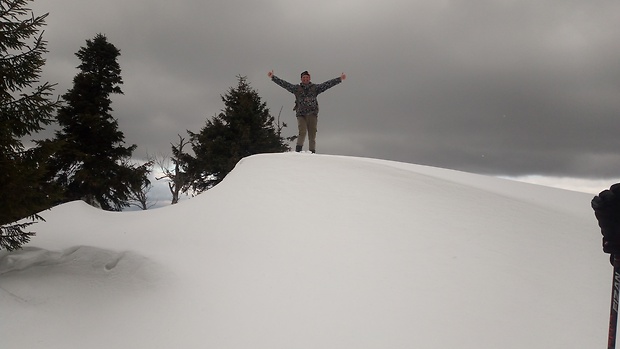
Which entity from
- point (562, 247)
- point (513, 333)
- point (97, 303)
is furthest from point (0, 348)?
point (562, 247)

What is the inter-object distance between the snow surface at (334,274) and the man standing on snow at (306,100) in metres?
3.38

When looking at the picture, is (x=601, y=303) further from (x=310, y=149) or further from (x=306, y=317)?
(x=310, y=149)

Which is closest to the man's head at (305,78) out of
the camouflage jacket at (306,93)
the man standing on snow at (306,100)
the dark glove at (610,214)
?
the man standing on snow at (306,100)

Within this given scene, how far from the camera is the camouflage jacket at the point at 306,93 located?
33.9ft

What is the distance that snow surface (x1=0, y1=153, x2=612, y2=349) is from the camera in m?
3.86

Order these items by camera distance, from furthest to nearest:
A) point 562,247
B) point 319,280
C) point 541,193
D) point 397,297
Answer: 1. point 541,193
2. point 562,247
3. point 319,280
4. point 397,297

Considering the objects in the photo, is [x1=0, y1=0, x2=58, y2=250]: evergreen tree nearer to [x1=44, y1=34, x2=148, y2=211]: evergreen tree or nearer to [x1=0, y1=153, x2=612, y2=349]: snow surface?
[x1=0, y1=153, x2=612, y2=349]: snow surface

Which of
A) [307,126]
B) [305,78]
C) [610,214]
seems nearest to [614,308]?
[610,214]

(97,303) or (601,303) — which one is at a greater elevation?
(601,303)

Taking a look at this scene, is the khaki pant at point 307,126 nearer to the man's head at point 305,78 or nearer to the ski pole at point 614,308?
the man's head at point 305,78

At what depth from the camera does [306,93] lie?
10.4 metres

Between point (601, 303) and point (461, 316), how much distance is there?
A: 1.79 metres

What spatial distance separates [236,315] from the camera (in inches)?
164

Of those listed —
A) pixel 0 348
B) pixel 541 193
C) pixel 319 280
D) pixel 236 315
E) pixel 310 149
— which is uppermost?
pixel 310 149
